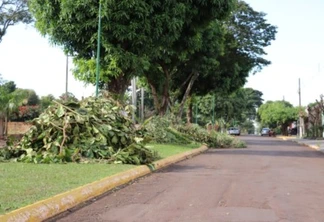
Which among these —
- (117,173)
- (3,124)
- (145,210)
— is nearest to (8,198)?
(145,210)

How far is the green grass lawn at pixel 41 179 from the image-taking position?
24.9ft

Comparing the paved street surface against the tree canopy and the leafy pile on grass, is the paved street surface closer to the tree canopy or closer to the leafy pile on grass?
the leafy pile on grass

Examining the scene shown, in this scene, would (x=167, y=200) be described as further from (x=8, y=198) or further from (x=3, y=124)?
(x=3, y=124)

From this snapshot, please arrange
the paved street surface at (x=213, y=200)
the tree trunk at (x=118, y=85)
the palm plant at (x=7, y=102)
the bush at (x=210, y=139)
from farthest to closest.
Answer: the bush at (x=210, y=139) < the palm plant at (x=7, y=102) < the tree trunk at (x=118, y=85) < the paved street surface at (x=213, y=200)

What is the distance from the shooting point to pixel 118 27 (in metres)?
22.4

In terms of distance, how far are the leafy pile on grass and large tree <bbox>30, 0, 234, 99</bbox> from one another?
254 inches

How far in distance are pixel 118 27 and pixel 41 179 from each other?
13.4 metres

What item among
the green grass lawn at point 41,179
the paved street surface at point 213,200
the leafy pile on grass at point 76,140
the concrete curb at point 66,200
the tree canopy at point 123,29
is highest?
the tree canopy at point 123,29

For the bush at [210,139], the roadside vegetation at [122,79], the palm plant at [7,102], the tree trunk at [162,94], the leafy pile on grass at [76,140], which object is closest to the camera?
the roadside vegetation at [122,79]

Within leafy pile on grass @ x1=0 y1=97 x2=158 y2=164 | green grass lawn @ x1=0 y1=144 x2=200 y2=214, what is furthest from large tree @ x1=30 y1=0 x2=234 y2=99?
green grass lawn @ x1=0 y1=144 x2=200 y2=214

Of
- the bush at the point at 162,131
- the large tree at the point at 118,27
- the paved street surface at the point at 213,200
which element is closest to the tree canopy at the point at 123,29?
the large tree at the point at 118,27

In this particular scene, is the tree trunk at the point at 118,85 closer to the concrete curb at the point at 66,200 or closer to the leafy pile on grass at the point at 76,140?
the leafy pile on grass at the point at 76,140

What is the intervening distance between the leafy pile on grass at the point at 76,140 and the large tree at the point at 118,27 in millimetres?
6460

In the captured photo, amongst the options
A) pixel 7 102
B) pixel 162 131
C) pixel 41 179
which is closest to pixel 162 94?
pixel 162 131
